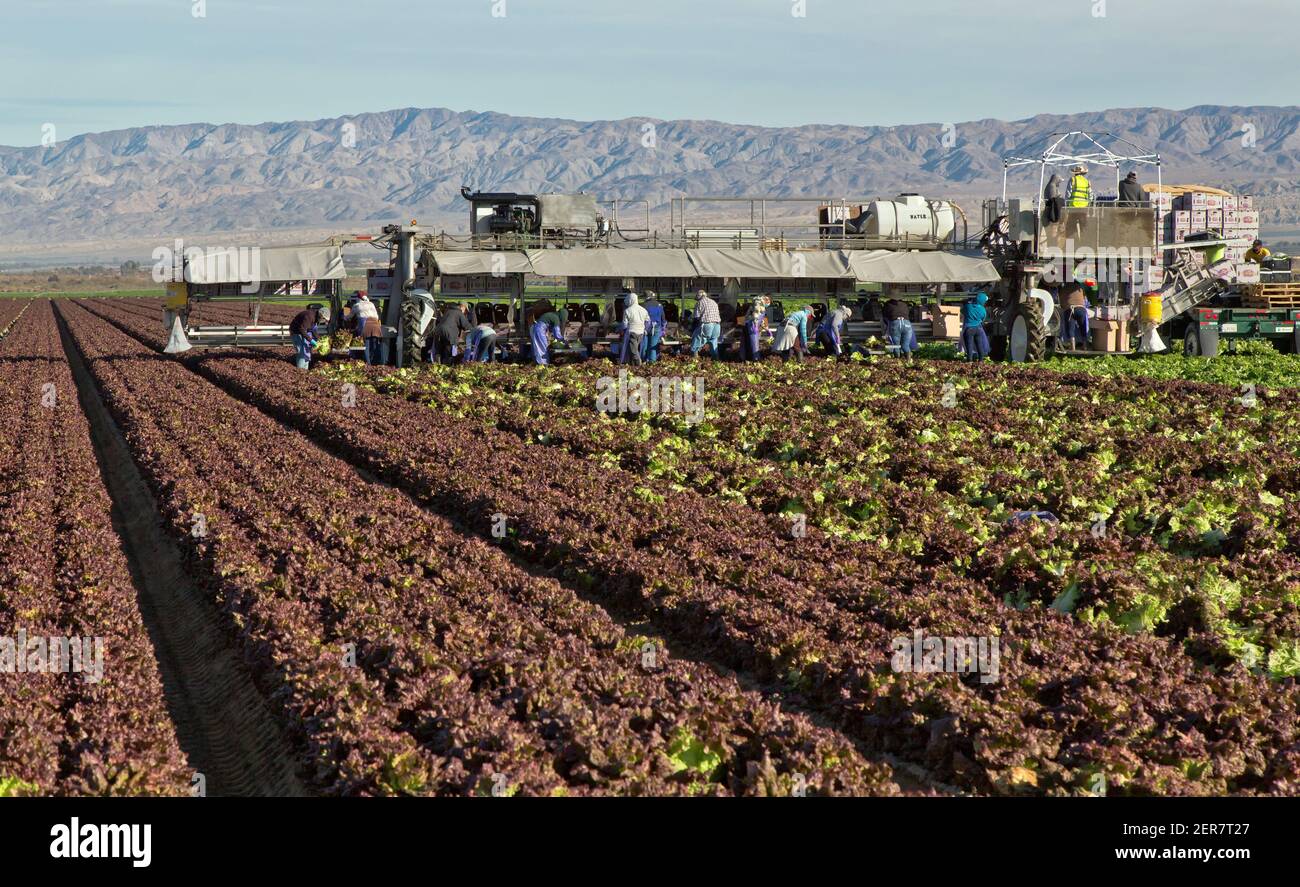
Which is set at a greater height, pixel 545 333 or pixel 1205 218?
pixel 1205 218

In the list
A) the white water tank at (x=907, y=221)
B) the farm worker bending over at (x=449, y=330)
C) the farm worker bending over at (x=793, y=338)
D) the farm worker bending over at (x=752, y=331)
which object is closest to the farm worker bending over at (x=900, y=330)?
the farm worker bending over at (x=793, y=338)

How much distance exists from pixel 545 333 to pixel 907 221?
31.3ft

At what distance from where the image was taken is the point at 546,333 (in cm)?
2864

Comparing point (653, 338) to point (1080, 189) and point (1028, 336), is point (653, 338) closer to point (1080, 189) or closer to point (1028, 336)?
point (1028, 336)

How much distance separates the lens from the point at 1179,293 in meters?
29.0

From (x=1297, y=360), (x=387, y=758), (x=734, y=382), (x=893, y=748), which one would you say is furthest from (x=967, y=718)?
(x=1297, y=360)

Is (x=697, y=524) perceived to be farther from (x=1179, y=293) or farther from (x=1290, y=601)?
(x=1179, y=293)

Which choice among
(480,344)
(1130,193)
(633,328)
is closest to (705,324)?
(633,328)

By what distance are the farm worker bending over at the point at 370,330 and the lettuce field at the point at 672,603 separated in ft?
31.3

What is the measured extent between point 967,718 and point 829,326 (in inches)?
872

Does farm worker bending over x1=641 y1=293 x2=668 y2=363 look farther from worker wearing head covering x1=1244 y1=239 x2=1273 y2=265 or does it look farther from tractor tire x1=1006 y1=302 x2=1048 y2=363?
worker wearing head covering x1=1244 y1=239 x2=1273 y2=265

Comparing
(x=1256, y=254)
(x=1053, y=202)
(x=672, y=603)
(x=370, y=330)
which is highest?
(x=1053, y=202)

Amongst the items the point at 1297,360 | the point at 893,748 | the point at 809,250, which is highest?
the point at 809,250

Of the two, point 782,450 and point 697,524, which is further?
point 782,450
